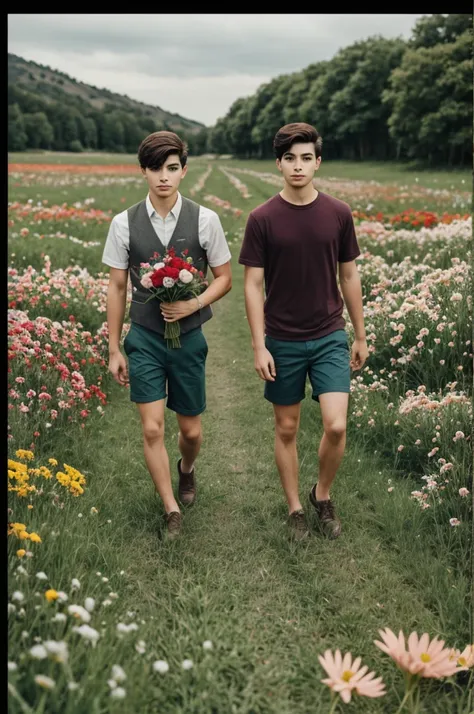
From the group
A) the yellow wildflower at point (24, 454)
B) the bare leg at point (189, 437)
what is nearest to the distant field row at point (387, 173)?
the bare leg at point (189, 437)

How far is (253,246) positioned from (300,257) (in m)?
0.28

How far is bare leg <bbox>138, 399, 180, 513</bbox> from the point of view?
4113mm

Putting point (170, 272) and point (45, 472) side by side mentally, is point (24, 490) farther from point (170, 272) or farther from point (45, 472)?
point (170, 272)

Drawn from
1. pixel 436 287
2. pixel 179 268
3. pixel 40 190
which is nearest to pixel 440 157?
pixel 40 190

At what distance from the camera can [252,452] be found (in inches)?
223

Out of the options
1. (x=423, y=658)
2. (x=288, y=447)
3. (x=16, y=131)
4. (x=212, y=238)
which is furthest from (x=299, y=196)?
(x=16, y=131)

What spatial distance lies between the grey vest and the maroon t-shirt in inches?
12.5

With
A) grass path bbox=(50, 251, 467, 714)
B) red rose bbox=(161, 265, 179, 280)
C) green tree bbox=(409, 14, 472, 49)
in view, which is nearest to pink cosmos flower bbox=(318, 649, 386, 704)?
grass path bbox=(50, 251, 467, 714)

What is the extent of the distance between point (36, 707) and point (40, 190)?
23856 mm

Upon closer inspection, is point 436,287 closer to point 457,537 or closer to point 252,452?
point 252,452

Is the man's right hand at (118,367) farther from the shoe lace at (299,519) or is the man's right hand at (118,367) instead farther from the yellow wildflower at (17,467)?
the shoe lace at (299,519)

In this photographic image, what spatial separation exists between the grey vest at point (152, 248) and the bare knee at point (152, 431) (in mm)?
557

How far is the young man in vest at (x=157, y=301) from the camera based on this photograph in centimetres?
394

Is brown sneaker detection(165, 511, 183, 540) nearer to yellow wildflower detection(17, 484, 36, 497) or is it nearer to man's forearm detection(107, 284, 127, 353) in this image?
yellow wildflower detection(17, 484, 36, 497)
